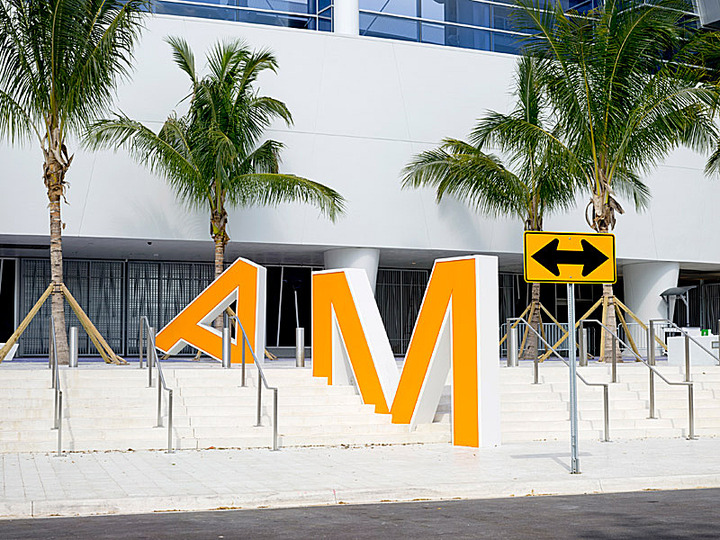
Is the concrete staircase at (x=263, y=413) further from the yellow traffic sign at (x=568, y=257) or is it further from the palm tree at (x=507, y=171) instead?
the palm tree at (x=507, y=171)

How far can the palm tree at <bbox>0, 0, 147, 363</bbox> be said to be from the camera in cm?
1739

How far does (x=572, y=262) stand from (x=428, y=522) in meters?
3.92

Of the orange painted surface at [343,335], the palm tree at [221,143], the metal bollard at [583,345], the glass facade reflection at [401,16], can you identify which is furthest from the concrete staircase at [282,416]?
the glass facade reflection at [401,16]

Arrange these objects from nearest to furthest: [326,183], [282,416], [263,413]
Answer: [282,416] < [263,413] < [326,183]

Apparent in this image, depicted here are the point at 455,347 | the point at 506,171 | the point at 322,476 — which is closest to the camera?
the point at 322,476

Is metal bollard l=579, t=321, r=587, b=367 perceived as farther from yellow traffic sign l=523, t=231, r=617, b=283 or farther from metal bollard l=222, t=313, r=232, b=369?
yellow traffic sign l=523, t=231, r=617, b=283

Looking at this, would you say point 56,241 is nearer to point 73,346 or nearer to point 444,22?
point 73,346

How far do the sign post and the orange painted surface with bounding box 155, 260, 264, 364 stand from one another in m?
7.83

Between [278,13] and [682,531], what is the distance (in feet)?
71.3

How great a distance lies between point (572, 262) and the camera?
1048 centimetres

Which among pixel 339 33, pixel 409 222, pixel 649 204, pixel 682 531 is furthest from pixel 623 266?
pixel 682 531

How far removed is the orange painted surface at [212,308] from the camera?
17391mm

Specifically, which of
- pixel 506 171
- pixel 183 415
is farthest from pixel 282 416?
pixel 506 171

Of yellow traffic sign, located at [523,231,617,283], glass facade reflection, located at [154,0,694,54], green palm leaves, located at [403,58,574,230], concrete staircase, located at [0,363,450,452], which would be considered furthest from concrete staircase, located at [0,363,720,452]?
glass facade reflection, located at [154,0,694,54]
